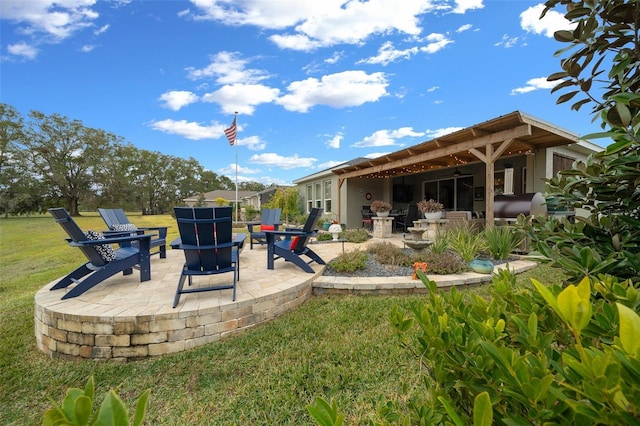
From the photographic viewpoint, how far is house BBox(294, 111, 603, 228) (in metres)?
6.35

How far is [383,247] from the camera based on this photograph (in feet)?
19.3

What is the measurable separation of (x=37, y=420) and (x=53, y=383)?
0.48 metres

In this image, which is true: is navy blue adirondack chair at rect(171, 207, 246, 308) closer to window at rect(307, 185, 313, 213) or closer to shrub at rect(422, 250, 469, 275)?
shrub at rect(422, 250, 469, 275)

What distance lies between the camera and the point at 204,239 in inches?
131

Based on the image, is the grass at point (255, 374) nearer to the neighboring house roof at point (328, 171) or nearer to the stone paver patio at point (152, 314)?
the stone paver patio at point (152, 314)

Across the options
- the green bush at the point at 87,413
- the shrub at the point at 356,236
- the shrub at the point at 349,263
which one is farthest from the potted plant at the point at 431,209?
the green bush at the point at 87,413

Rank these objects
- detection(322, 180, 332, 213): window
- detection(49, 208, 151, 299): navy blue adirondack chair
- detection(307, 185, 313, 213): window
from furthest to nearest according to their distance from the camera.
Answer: detection(307, 185, 313, 213): window < detection(322, 180, 332, 213): window < detection(49, 208, 151, 299): navy blue adirondack chair

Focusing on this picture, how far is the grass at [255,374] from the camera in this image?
2.05m

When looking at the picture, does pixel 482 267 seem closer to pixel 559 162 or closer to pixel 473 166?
pixel 559 162

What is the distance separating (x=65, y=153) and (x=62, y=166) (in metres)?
1.71

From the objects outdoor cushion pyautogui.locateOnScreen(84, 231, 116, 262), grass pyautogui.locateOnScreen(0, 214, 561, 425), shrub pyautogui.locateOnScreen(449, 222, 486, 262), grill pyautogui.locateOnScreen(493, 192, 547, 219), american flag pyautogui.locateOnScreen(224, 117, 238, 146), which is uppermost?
american flag pyautogui.locateOnScreen(224, 117, 238, 146)

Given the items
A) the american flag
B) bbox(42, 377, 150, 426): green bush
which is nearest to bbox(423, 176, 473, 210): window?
the american flag

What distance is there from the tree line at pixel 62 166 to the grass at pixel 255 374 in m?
38.4

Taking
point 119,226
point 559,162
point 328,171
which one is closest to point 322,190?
point 328,171
